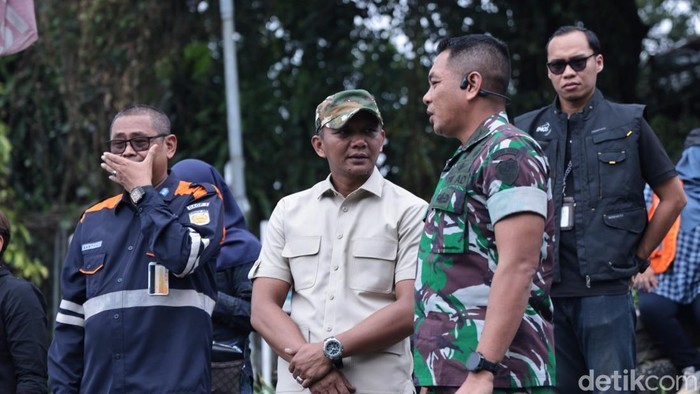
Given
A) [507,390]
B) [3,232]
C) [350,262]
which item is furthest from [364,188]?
[3,232]

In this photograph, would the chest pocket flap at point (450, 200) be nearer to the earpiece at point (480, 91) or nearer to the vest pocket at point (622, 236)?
the earpiece at point (480, 91)

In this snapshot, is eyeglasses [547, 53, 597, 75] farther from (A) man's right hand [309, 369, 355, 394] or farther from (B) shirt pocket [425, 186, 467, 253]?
(A) man's right hand [309, 369, 355, 394]

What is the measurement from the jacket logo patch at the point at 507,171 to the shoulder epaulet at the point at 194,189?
1688 mm

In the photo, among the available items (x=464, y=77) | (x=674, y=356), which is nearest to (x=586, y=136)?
(x=464, y=77)

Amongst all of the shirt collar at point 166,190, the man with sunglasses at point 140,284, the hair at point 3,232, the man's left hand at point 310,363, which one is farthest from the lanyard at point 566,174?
the hair at point 3,232

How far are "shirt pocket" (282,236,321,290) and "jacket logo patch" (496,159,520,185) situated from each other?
117 centimetres

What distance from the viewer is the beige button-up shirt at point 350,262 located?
4504mm

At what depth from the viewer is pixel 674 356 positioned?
6547 millimetres

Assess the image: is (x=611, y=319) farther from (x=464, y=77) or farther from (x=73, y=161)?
(x=73, y=161)

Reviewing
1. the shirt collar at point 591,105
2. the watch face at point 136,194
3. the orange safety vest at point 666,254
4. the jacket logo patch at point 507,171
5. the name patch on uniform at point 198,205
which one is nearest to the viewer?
the jacket logo patch at point 507,171

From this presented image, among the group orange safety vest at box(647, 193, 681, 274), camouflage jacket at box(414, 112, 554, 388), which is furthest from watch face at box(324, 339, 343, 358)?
orange safety vest at box(647, 193, 681, 274)

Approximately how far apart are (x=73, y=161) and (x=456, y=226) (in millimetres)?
9080

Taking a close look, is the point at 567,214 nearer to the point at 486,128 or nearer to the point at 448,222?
the point at 486,128

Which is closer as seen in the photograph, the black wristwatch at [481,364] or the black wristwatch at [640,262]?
the black wristwatch at [481,364]
